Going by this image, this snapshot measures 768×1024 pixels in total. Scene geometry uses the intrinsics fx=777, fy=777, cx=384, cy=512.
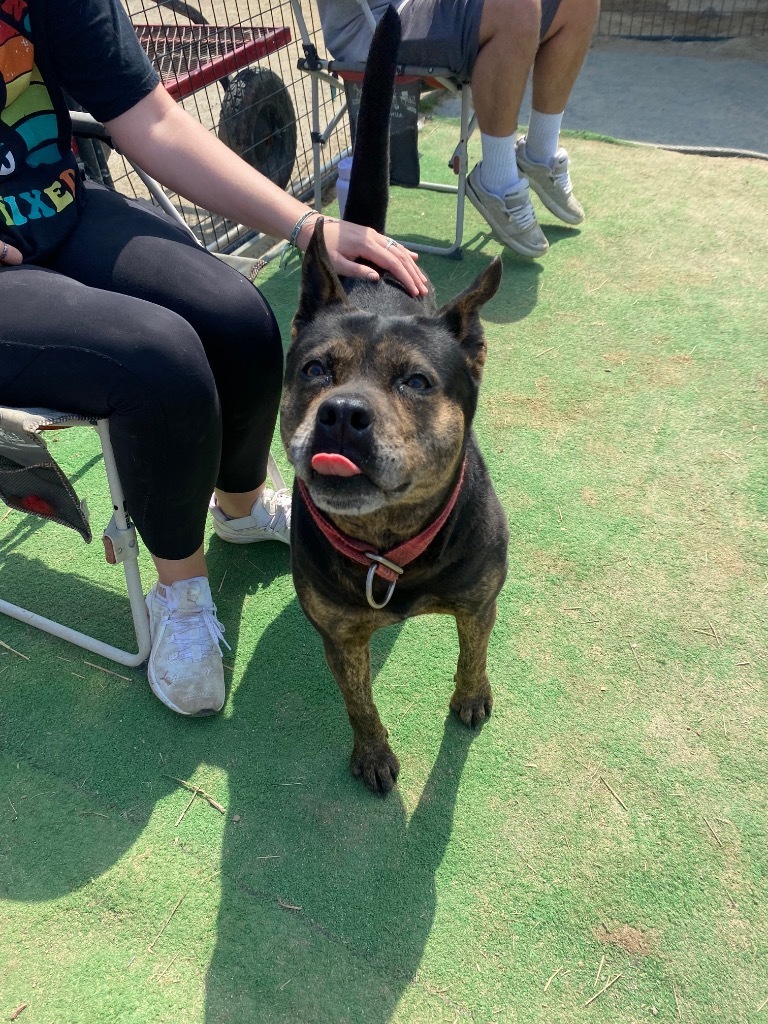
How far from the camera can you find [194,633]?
7.50ft

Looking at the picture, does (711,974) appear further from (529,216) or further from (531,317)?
(529,216)

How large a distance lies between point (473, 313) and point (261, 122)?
3.55 m

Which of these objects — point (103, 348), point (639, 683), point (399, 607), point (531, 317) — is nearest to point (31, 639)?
point (103, 348)

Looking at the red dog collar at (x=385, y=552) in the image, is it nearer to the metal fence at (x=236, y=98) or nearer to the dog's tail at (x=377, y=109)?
the dog's tail at (x=377, y=109)

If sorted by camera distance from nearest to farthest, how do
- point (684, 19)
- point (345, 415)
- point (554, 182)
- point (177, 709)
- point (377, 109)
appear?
point (345, 415), point (177, 709), point (377, 109), point (554, 182), point (684, 19)

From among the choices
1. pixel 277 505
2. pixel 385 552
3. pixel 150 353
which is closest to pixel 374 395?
pixel 385 552

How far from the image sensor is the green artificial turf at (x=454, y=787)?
1.69 m

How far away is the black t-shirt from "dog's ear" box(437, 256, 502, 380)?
112 centimetres

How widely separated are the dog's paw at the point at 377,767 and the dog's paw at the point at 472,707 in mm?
230

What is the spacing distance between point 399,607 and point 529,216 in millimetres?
2933

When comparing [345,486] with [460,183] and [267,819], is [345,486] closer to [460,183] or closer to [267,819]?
[267,819]

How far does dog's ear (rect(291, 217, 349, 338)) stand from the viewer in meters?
1.82

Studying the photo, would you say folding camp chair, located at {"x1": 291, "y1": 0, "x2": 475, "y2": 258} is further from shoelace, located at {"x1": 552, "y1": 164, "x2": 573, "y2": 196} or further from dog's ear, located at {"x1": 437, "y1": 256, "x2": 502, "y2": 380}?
dog's ear, located at {"x1": 437, "y1": 256, "x2": 502, "y2": 380}

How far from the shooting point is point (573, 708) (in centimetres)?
220
